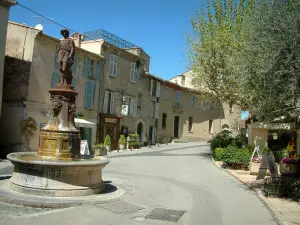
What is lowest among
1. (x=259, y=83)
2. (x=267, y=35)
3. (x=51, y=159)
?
(x=51, y=159)

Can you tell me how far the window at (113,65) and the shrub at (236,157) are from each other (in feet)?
47.1

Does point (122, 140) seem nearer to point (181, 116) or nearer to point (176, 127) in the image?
point (176, 127)

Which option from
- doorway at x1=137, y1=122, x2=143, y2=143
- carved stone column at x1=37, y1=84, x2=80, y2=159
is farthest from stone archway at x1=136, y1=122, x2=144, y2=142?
carved stone column at x1=37, y1=84, x2=80, y2=159

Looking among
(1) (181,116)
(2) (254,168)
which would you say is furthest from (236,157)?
(1) (181,116)

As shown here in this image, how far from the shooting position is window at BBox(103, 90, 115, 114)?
27.4 metres

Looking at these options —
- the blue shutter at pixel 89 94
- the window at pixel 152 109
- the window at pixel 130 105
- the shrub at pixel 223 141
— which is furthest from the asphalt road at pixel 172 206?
the window at pixel 152 109

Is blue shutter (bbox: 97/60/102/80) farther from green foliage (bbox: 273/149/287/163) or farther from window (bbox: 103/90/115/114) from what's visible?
green foliage (bbox: 273/149/287/163)

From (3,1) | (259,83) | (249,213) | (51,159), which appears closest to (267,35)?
(259,83)

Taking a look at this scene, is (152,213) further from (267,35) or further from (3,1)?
(3,1)

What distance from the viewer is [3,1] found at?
17.5 metres

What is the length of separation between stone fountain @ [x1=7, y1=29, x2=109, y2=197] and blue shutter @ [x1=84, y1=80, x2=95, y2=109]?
14.8 meters

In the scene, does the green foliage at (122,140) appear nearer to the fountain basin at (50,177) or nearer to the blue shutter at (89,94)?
the blue shutter at (89,94)

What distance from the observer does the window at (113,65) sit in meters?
28.0

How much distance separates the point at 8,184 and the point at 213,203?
5.63 metres
